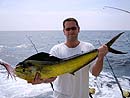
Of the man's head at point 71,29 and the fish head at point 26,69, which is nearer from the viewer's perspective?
the fish head at point 26,69

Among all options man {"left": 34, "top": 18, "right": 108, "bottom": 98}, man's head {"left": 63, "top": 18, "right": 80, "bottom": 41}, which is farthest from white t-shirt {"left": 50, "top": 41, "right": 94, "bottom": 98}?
man's head {"left": 63, "top": 18, "right": 80, "bottom": 41}

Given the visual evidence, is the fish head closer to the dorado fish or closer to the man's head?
the dorado fish

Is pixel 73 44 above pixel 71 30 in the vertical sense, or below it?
below

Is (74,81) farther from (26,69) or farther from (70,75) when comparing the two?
(26,69)

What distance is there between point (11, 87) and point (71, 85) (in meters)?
6.40

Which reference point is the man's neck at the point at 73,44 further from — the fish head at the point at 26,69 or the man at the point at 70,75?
the fish head at the point at 26,69

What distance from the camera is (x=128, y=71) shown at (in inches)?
475

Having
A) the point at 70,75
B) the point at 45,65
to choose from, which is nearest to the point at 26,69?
the point at 45,65

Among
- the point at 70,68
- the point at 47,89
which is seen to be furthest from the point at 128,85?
the point at 70,68

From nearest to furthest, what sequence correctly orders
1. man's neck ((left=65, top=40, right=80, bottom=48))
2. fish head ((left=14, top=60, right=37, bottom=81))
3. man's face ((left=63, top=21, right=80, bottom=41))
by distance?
1. fish head ((left=14, top=60, right=37, bottom=81))
2. man's face ((left=63, top=21, right=80, bottom=41))
3. man's neck ((left=65, top=40, right=80, bottom=48))

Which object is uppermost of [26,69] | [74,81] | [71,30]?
[71,30]

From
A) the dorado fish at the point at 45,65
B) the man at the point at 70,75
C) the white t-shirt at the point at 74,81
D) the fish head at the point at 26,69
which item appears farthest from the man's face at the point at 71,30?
the fish head at the point at 26,69

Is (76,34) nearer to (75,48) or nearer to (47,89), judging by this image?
(75,48)

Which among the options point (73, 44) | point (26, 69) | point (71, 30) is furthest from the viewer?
point (73, 44)
